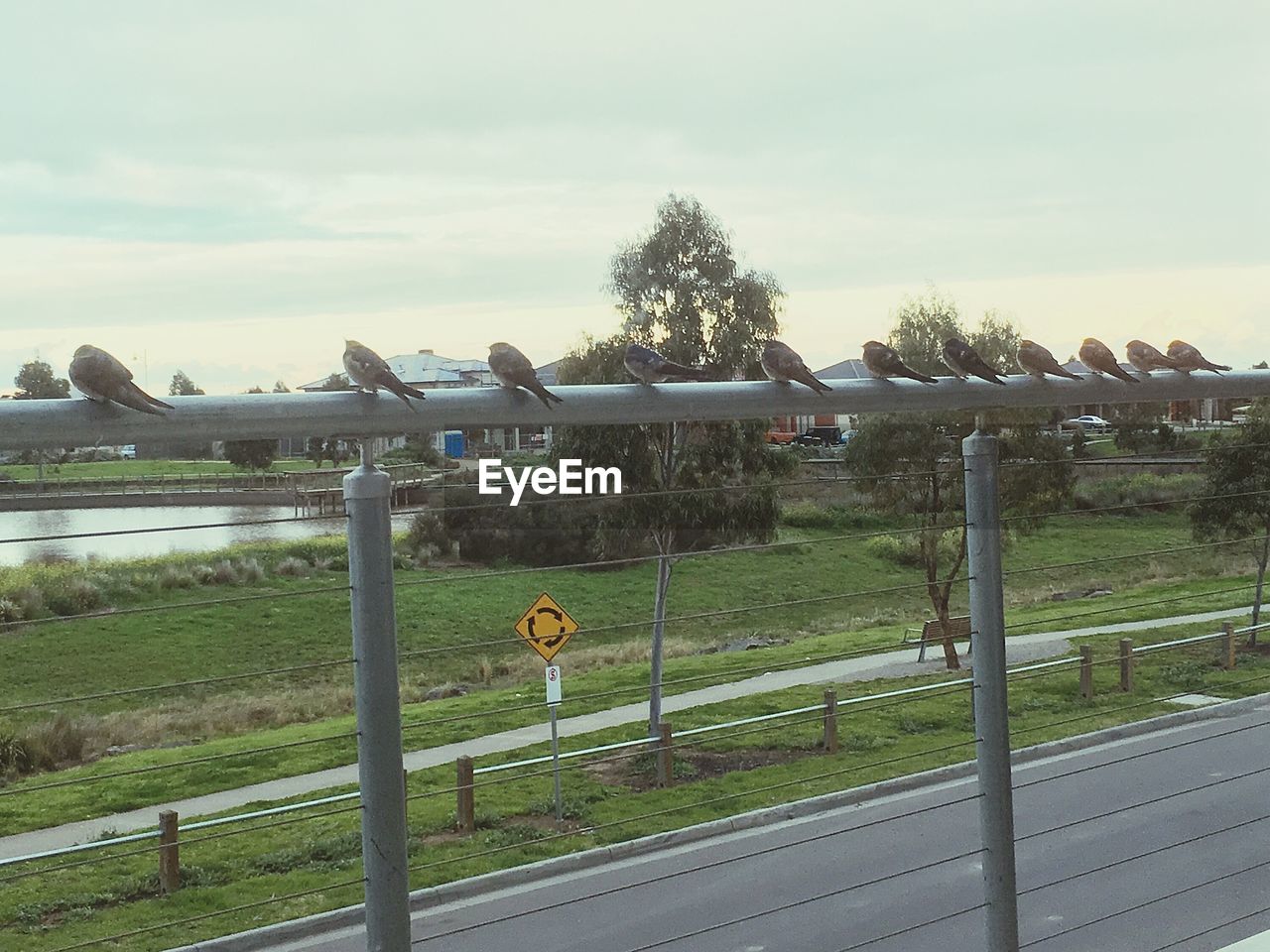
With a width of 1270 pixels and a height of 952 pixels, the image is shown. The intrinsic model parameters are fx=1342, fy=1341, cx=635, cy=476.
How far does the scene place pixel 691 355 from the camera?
17047 millimetres

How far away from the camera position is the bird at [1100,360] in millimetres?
2691

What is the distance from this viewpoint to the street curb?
823 centimetres

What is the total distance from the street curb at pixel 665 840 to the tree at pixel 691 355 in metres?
4.47

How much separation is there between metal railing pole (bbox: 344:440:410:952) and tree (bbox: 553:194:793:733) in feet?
44.1

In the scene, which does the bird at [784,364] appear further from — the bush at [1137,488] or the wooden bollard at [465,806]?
the bush at [1137,488]

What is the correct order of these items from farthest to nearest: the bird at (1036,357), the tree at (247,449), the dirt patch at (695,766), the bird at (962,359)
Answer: the dirt patch at (695,766) < the bird at (1036,357) < the bird at (962,359) < the tree at (247,449)

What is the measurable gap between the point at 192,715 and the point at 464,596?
661 centimetres

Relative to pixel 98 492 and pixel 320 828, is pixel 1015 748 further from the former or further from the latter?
→ pixel 98 492

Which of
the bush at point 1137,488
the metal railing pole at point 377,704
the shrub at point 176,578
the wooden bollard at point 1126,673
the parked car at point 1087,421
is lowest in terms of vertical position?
the wooden bollard at point 1126,673

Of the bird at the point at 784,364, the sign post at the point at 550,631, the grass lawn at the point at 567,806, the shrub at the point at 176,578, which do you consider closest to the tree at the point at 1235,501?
the grass lawn at the point at 567,806

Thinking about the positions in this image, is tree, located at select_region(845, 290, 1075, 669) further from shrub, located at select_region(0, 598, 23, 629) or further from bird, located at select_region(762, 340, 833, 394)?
shrub, located at select_region(0, 598, 23, 629)

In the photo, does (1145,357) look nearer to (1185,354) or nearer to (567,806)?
(1185,354)

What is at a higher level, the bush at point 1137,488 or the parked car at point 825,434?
the parked car at point 825,434

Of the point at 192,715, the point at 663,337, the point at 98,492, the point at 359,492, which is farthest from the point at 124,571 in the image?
the point at 359,492
